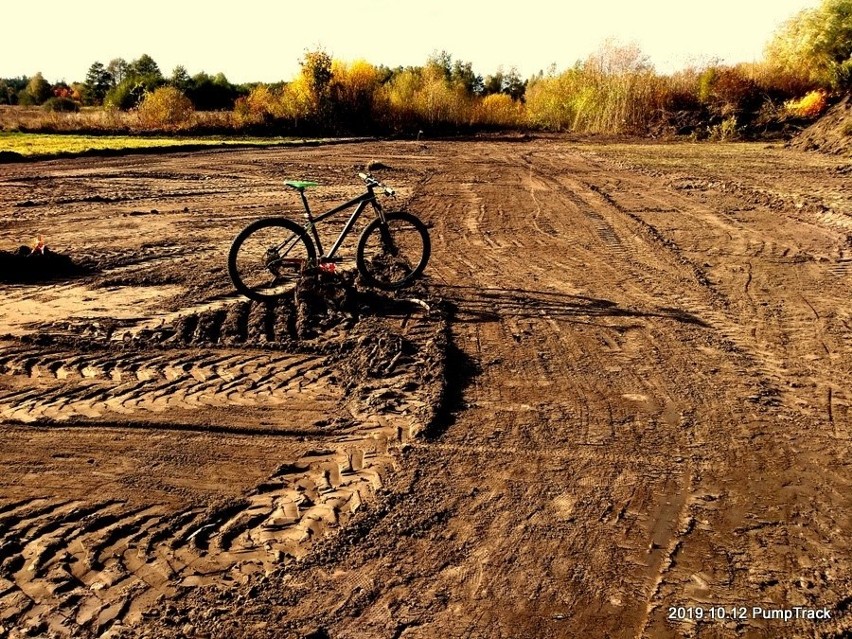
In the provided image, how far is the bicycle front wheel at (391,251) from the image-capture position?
8.14m

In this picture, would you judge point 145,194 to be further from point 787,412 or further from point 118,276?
point 787,412

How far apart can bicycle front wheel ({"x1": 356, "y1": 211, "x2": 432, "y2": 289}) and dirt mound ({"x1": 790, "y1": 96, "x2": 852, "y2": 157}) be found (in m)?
18.4

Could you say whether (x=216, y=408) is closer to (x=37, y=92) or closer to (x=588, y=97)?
(x=588, y=97)

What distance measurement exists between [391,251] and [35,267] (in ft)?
14.9

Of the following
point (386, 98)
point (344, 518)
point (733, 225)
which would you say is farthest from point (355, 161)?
point (344, 518)

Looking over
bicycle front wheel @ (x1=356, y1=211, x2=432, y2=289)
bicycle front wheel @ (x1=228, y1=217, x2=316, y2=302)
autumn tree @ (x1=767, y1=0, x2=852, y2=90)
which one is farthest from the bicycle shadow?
autumn tree @ (x1=767, y1=0, x2=852, y2=90)

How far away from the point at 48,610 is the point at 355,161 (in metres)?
19.1

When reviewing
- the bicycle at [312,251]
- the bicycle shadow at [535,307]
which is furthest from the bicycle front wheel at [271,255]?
the bicycle shadow at [535,307]

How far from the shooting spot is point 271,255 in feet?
24.9

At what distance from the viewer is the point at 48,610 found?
3395 mm

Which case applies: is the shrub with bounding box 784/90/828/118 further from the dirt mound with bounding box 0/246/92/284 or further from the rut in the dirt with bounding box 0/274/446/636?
the dirt mound with bounding box 0/246/92/284

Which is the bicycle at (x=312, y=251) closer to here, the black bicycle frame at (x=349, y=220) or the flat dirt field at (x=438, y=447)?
the black bicycle frame at (x=349, y=220)

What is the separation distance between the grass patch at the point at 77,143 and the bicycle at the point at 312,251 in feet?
53.4

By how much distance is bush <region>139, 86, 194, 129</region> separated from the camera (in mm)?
31672
